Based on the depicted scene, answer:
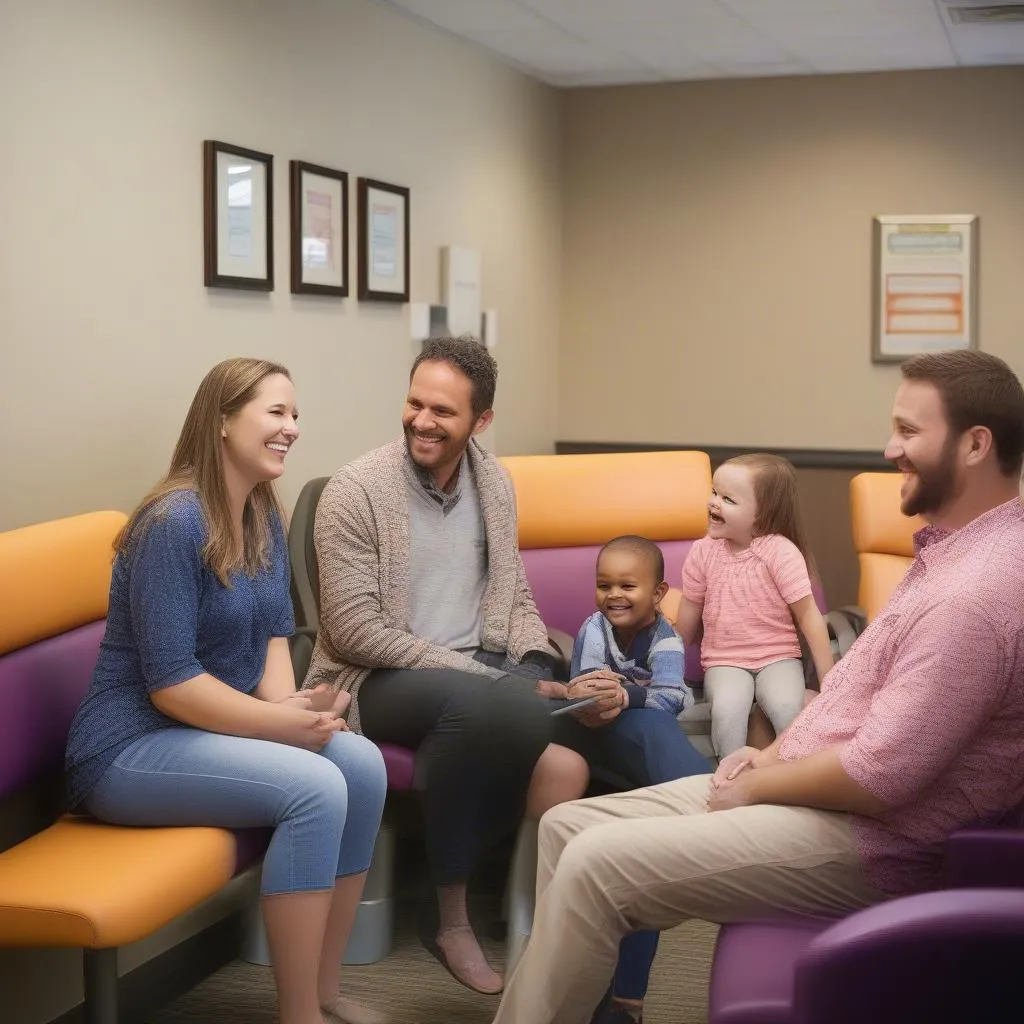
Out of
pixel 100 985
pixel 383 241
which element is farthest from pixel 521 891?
pixel 383 241

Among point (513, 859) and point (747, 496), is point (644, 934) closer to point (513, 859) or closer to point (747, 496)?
point (513, 859)

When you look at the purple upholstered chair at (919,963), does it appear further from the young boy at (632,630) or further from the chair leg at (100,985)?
the young boy at (632,630)

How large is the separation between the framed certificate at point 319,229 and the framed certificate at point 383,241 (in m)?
0.12

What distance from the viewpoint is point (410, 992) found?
8.82ft

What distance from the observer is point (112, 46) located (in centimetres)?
292

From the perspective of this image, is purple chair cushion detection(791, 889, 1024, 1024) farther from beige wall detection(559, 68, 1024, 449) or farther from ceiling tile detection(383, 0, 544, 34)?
beige wall detection(559, 68, 1024, 449)

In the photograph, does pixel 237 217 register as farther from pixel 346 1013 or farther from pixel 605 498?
pixel 346 1013

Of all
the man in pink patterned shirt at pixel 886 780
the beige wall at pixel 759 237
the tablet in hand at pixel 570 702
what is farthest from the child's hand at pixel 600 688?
the beige wall at pixel 759 237

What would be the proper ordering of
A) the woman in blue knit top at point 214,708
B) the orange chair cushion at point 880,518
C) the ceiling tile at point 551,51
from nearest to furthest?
the woman in blue knit top at point 214,708 < the orange chair cushion at point 880,518 < the ceiling tile at point 551,51

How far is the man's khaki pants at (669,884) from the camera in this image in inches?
72.9

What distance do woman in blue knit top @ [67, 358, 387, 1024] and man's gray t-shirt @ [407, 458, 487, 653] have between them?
416mm

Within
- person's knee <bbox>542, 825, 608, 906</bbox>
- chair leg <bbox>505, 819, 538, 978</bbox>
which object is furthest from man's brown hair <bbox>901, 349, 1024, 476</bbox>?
chair leg <bbox>505, 819, 538, 978</bbox>

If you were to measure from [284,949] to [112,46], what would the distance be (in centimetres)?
183

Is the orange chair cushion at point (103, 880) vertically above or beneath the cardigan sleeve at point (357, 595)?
beneath
